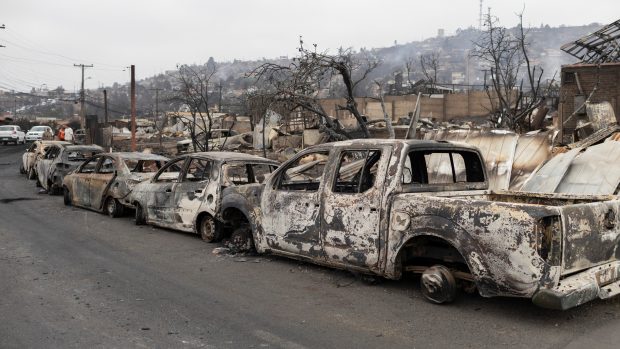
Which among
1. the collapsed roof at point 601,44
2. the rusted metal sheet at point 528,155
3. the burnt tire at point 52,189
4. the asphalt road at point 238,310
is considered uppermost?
the collapsed roof at point 601,44

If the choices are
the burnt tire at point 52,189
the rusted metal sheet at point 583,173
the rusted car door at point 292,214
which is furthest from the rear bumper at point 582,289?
the burnt tire at point 52,189

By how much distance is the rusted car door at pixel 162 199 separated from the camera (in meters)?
9.41

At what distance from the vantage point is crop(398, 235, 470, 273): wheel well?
18.0 ft

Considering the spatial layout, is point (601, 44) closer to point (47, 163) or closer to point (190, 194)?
point (190, 194)

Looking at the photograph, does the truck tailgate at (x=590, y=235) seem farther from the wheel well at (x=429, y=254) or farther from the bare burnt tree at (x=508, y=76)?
the bare burnt tree at (x=508, y=76)

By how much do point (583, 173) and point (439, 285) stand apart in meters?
6.15

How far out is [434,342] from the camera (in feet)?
14.4

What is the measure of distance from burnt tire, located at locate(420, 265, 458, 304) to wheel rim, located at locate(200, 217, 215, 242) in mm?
4117

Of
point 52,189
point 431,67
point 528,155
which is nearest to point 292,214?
point 528,155

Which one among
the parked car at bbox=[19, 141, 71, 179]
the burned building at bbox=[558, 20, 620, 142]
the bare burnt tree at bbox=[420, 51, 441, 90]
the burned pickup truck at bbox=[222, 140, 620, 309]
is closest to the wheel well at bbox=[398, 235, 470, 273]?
the burned pickup truck at bbox=[222, 140, 620, 309]

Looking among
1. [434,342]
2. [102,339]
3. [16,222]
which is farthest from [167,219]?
[434,342]

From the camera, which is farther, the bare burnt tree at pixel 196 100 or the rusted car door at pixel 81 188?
the bare burnt tree at pixel 196 100

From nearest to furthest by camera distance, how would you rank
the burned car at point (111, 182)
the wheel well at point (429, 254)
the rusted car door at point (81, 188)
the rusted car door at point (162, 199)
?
the wheel well at point (429, 254)
the rusted car door at point (162, 199)
the burned car at point (111, 182)
the rusted car door at point (81, 188)

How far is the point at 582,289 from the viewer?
15.1ft
